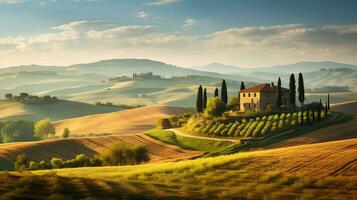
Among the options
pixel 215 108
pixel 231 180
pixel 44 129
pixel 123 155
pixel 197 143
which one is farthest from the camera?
pixel 44 129

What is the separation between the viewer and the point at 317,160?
43156 millimetres

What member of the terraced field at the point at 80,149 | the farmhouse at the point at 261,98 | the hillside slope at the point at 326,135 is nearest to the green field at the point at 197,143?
the terraced field at the point at 80,149

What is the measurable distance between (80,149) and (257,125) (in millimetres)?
38649

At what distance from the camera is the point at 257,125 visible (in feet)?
302

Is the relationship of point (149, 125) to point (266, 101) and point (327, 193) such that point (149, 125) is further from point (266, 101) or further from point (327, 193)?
point (327, 193)

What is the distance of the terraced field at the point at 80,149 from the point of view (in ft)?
283

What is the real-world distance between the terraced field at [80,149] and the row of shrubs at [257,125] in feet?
33.4

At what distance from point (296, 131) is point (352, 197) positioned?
58.3m

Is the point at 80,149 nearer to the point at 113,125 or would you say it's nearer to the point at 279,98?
the point at 279,98

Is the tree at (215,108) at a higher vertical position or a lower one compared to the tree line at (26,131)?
higher

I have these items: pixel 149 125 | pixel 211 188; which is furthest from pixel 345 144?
pixel 149 125

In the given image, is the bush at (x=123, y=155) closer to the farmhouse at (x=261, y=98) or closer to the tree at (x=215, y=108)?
the tree at (x=215, y=108)

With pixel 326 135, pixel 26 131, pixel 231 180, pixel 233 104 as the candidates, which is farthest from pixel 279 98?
pixel 26 131

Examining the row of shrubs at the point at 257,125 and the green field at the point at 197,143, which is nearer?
the green field at the point at 197,143
